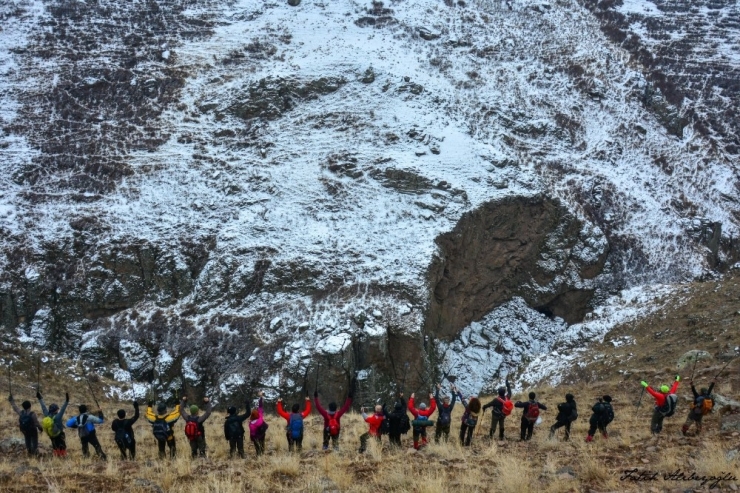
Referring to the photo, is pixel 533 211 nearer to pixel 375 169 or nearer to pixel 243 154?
pixel 375 169

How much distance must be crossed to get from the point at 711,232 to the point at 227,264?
2420 cm

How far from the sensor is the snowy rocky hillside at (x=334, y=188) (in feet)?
69.6

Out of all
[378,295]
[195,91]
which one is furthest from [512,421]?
[195,91]

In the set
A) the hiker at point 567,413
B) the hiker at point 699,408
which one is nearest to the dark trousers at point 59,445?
the hiker at point 567,413

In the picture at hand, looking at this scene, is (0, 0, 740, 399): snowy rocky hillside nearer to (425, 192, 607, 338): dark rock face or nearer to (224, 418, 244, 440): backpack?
(425, 192, 607, 338): dark rock face

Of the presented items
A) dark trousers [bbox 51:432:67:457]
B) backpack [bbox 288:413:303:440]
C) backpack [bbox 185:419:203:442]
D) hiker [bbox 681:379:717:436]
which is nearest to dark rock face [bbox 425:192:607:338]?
hiker [bbox 681:379:717:436]

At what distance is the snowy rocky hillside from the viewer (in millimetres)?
21219

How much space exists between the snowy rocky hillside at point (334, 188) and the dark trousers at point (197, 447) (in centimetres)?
773

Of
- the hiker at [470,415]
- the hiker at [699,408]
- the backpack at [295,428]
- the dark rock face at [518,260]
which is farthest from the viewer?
the dark rock face at [518,260]

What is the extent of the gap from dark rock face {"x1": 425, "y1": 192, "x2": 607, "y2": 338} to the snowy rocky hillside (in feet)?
0.31

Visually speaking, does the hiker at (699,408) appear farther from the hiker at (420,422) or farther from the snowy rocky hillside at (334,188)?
the snowy rocky hillside at (334,188)

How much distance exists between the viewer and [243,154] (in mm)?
28234

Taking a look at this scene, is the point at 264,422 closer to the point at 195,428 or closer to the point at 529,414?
the point at 195,428

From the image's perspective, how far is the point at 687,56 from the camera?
3941 cm
